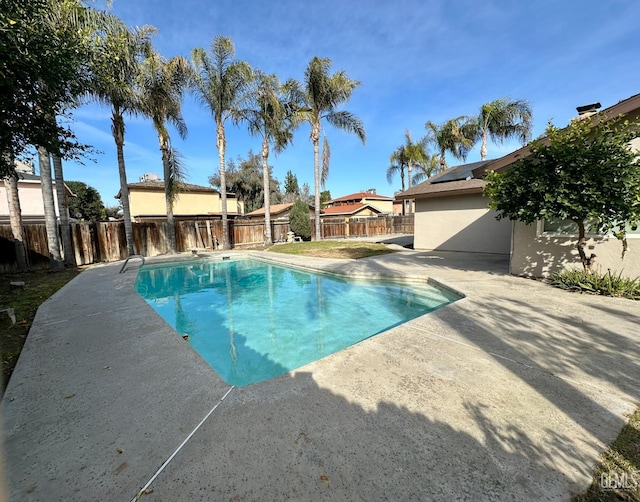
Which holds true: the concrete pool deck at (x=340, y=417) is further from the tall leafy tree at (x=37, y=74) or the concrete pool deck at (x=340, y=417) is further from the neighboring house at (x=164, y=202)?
the neighboring house at (x=164, y=202)

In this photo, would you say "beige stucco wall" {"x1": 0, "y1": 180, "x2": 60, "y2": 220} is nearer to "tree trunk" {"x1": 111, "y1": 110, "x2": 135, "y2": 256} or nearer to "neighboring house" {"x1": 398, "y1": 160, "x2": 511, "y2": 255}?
"tree trunk" {"x1": 111, "y1": 110, "x2": 135, "y2": 256}

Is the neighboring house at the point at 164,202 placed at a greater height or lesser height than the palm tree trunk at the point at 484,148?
lesser

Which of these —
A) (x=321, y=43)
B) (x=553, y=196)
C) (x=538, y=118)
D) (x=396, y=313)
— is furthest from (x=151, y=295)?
(x=538, y=118)

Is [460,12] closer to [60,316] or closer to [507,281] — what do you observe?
[507,281]

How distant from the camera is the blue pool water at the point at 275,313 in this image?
448 cm

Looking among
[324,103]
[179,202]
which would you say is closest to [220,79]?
[324,103]

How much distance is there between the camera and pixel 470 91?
15.9 m

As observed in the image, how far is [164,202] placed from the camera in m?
25.4

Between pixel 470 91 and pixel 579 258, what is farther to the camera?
pixel 470 91

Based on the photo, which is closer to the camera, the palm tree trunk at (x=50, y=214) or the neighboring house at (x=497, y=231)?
the neighboring house at (x=497, y=231)

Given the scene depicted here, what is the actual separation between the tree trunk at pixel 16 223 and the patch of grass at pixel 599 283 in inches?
634

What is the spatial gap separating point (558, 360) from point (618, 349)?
2.91ft

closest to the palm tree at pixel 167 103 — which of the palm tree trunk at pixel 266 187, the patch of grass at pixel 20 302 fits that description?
the palm tree trunk at pixel 266 187

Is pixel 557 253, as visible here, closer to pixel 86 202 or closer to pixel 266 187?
pixel 266 187
